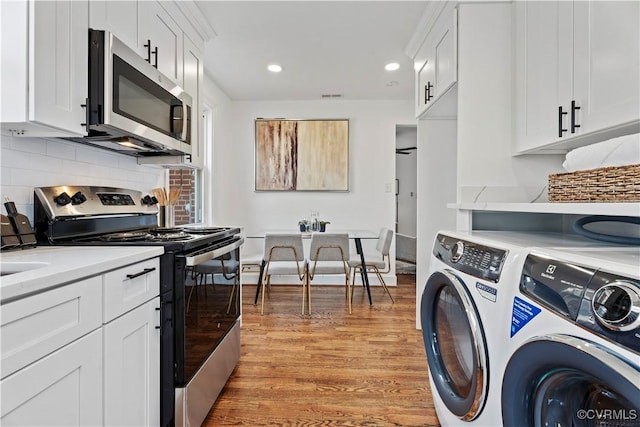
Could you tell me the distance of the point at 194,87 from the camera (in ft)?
8.30

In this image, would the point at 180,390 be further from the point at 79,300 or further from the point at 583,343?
the point at 583,343

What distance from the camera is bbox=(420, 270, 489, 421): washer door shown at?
106cm

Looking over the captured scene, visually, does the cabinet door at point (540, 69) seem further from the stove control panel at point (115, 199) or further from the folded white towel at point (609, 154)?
the stove control panel at point (115, 199)

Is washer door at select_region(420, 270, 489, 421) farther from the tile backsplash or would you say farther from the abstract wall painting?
the abstract wall painting

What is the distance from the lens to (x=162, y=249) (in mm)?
1379

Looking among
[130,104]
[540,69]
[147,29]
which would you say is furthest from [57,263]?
[540,69]

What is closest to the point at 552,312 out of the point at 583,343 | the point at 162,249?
the point at 583,343

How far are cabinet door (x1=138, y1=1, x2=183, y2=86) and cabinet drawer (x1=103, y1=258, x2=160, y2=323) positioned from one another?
47.6 inches

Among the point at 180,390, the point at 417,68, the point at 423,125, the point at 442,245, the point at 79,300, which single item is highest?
the point at 417,68

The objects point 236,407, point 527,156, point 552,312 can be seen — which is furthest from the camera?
point 527,156

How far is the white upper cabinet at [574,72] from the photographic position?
1218mm

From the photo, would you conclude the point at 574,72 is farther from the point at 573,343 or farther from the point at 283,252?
the point at 283,252

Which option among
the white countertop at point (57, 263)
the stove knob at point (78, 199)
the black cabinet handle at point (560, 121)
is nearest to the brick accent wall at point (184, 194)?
the stove knob at point (78, 199)

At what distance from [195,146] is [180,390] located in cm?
169
